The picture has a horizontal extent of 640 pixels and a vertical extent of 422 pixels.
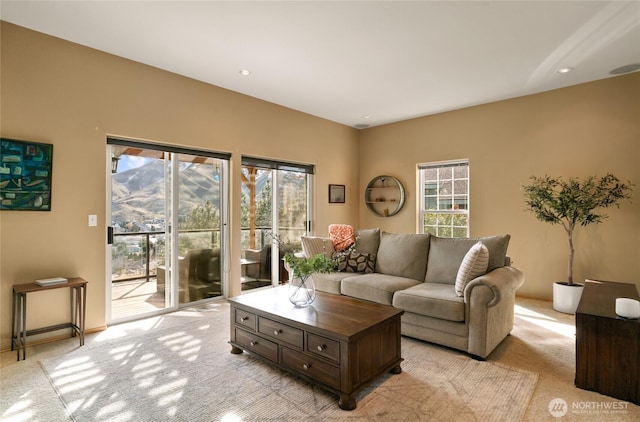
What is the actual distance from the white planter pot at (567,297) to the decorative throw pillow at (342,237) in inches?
98.8

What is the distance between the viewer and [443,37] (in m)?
3.05

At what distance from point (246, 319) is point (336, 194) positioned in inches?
146

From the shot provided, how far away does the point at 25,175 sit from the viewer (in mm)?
2914

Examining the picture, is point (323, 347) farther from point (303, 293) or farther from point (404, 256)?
point (404, 256)

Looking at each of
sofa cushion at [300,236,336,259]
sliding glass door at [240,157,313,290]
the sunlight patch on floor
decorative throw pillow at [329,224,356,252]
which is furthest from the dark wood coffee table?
sliding glass door at [240,157,313,290]

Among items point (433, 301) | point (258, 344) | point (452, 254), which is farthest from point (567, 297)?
point (258, 344)

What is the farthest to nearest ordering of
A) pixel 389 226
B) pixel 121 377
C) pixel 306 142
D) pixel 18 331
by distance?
pixel 389 226
pixel 306 142
pixel 18 331
pixel 121 377

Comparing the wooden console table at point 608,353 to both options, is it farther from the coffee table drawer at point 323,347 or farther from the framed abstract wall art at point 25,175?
the framed abstract wall art at point 25,175

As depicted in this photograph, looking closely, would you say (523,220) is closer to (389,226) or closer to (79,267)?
(389,226)

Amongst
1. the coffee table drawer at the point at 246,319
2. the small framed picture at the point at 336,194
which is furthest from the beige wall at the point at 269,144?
the coffee table drawer at the point at 246,319

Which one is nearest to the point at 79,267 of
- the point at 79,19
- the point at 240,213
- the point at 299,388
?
the point at 240,213

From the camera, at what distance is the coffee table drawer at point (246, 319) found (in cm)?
263

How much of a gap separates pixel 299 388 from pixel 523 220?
3.94m

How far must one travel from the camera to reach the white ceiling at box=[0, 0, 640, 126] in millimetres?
2627
